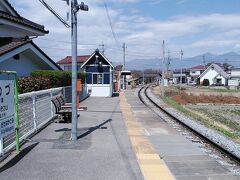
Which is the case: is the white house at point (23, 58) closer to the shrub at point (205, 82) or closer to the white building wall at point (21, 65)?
the white building wall at point (21, 65)

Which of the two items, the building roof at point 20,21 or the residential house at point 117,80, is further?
the residential house at point 117,80

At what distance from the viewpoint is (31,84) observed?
46.6ft

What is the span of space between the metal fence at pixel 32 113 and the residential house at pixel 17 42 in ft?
5.57

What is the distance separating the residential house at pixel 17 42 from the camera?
484 inches

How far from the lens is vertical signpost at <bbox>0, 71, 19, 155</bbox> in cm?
799

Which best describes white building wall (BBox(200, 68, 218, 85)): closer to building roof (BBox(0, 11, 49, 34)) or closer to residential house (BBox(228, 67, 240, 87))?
residential house (BBox(228, 67, 240, 87))

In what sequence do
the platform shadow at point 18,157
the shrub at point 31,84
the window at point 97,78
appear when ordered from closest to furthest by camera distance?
the platform shadow at point 18,157 < the shrub at point 31,84 < the window at point 97,78

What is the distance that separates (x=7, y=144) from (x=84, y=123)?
5.89 metres

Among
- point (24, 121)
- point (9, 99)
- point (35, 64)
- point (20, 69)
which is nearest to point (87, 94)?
point (35, 64)

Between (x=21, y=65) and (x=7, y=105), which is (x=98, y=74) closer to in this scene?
(x=21, y=65)

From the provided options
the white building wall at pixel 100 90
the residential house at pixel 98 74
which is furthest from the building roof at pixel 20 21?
the residential house at pixel 98 74

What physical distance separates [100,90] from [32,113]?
25974mm

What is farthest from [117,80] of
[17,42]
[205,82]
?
[205,82]

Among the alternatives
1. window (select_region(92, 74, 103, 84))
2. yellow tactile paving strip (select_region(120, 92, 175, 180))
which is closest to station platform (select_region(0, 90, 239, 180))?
yellow tactile paving strip (select_region(120, 92, 175, 180))
